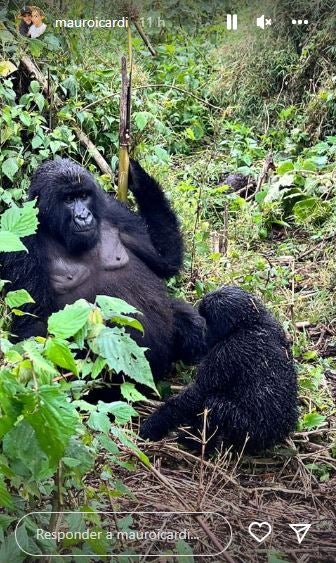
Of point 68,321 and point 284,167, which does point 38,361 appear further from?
point 284,167

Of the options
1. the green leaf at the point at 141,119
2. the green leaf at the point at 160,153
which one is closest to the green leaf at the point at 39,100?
the green leaf at the point at 141,119

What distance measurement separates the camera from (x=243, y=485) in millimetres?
2363

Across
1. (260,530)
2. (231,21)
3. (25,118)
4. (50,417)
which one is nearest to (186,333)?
(25,118)

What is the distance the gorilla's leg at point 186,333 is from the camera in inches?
Result: 121

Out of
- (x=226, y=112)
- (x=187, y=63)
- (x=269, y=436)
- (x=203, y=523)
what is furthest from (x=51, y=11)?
(x=203, y=523)

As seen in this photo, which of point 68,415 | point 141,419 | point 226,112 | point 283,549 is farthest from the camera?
point 226,112

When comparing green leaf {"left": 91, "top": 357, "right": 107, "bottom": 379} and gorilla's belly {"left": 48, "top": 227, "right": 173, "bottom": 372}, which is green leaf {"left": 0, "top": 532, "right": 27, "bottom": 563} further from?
gorilla's belly {"left": 48, "top": 227, "right": 173, "bottom": 372}

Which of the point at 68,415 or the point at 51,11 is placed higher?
the point at 51,11

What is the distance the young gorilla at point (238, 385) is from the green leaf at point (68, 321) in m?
1.03

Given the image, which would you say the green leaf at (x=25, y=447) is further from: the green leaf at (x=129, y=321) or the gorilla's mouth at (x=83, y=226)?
the gorilla's mouth at (x=83, y=226)

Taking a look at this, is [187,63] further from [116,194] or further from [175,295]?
[175,295]

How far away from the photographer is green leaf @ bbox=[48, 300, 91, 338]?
1574 millimetres

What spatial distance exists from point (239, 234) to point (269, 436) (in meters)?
1.04

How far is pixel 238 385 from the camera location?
8.75ft
